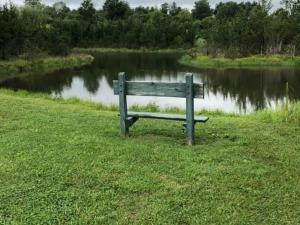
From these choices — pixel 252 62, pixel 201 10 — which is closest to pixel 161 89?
pixel 252 62

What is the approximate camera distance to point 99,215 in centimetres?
480

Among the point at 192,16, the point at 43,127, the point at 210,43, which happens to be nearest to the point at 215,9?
the point at 192,16

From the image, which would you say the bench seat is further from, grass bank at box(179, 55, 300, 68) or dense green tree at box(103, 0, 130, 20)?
dense green tree at box(103, 0, 130, 20)

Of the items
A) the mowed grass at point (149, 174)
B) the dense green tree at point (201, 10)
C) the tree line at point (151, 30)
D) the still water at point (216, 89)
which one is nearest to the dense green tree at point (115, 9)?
the tree line at point (151, 30)

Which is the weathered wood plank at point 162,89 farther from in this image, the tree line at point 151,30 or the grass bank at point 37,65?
the grass bank at point 37,65

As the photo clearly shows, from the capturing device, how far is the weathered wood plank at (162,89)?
7.40 meters

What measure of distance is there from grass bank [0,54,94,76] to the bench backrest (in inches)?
1201

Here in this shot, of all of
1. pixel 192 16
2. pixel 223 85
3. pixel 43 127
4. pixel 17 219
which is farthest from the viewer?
pixel 192 16

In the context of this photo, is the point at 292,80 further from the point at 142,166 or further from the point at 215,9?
the point at 215,9

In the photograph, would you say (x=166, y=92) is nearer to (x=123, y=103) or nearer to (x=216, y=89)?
(x=123, y=103)

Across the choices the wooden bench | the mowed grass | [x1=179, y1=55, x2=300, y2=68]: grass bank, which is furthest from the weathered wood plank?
[x1=179, y1=55, x2=300, y2=68]: grass bank

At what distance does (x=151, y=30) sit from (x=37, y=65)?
38.5 metres

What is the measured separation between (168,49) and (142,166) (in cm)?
7454

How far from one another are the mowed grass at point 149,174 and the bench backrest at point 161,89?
2.82 feet
